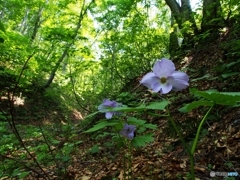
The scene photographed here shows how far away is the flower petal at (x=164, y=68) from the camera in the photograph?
0.99m

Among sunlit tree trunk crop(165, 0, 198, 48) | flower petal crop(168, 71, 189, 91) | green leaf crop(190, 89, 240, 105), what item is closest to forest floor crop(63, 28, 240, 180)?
flower petal crop(168, 71, 189, 91)

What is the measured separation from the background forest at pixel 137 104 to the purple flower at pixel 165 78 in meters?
0.10

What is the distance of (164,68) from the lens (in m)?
1.00

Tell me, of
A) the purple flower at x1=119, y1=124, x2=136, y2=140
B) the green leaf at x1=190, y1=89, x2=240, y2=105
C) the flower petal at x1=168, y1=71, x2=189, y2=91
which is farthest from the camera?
the purple flower at x1=119, y1=124, x2=136, y2=140

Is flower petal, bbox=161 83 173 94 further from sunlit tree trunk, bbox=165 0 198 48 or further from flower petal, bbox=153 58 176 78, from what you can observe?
sunlit tree trunk, bbox=165 0 198 48

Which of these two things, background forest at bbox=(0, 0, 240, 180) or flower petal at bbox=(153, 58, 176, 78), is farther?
background forest at bbox=(0, 0, 240, 180)

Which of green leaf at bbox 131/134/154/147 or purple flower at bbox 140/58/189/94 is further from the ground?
purple flower at bbox 140/58/189/94

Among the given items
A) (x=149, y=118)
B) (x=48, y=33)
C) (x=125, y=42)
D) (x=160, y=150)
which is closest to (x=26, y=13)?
(x=48, y=33)

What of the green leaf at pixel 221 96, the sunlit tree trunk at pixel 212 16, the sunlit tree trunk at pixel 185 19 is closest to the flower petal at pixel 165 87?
the green leaf at pixel 221 96

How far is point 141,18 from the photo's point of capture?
6562 millimetres

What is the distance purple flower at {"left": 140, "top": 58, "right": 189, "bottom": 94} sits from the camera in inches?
38.1

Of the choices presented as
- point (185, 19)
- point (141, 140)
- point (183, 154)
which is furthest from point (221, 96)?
point (185, 19)

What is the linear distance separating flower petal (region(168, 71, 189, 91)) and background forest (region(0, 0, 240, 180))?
10cm

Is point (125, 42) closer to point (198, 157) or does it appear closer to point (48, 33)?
point (48, 33)
